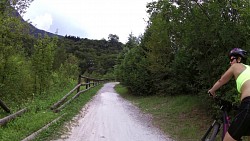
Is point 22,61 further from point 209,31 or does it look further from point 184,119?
point 209,31

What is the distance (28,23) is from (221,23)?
15.7 metres

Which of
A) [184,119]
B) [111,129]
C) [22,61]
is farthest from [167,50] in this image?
[111,129]

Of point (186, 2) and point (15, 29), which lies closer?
point (186, 2)

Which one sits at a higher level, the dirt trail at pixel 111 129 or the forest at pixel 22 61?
the forest at pixel 22 61

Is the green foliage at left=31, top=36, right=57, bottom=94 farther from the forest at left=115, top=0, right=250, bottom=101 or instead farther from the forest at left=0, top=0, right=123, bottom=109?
the forest at left=115, top=0, right=250, bottom=101

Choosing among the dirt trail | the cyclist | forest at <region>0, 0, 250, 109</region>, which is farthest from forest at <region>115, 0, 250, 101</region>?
the cyclist

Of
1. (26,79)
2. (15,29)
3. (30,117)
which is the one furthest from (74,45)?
(30,117)

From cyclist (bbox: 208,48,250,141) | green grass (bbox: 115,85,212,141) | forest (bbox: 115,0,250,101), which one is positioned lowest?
green grass (bbox: 115,85,212,141)

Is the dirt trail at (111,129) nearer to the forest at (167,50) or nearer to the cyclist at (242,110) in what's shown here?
the forest at (167,50)

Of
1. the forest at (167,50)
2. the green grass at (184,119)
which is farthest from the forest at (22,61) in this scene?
the green grass at (184,119)

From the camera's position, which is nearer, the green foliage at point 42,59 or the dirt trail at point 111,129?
the dirt trail at point 111,129

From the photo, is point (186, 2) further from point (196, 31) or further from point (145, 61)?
point (145, 61)

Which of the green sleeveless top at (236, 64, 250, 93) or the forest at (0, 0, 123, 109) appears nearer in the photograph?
the green sleeveless top at (236, 64, 250, 93)

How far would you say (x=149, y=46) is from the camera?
22969 mm
